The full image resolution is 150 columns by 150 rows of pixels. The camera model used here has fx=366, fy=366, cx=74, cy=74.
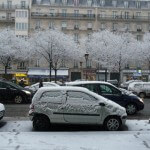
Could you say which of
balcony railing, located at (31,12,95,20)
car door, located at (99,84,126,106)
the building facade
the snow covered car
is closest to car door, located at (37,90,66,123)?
the snow covered car

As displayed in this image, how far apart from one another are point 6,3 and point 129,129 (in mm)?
66269

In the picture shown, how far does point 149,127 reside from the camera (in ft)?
44.4

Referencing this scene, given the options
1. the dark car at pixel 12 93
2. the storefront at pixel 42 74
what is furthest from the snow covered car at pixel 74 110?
the storefront at pixel 42 74

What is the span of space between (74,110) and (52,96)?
0.96 metres

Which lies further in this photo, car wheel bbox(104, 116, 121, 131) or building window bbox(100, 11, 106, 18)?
building window bbox(100, 11, 106, 18)

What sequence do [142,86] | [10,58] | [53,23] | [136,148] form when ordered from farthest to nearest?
1. [53,23]
2. [10,58]
3. [142,86]
4. [136,148]

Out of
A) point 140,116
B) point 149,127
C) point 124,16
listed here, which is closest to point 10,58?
point 124,16

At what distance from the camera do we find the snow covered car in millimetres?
12633

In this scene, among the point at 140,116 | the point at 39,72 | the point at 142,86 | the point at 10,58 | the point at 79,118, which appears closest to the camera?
the point at 79,118

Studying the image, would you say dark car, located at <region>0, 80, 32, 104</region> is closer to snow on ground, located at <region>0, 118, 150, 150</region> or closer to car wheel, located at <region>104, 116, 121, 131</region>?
snow on ground, located at <region>0, 118, 150, 150</region>

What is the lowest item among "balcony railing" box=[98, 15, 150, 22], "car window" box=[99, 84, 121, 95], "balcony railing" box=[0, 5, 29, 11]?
"car window" box=[99, 84, 121, 95]

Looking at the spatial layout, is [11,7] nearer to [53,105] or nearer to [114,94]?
[114,94]

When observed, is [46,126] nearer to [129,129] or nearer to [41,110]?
[41,110]

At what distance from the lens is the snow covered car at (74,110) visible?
12.6 meters
